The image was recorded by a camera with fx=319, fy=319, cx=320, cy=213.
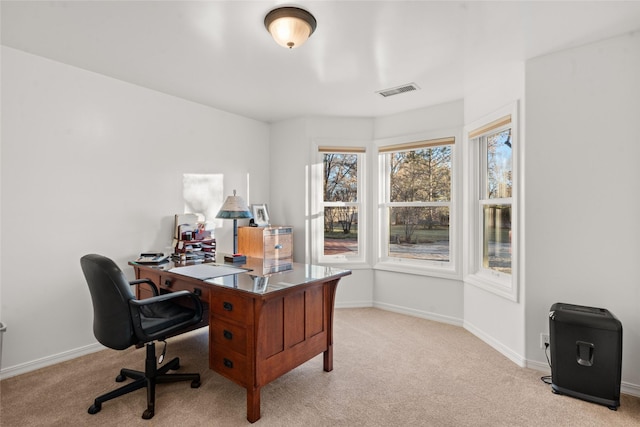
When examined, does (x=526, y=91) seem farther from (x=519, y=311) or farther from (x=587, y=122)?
(x=519, y=311)

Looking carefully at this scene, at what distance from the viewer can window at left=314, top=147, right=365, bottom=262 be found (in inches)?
168

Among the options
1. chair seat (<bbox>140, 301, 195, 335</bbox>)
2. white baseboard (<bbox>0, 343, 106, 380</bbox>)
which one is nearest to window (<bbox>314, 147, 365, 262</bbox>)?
chair seat (<bbox>140, 301, 195, 335</bbox>)

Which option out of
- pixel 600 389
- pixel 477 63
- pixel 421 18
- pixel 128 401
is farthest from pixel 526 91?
pixel 128 401

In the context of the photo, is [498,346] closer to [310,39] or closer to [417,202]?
[417,202]

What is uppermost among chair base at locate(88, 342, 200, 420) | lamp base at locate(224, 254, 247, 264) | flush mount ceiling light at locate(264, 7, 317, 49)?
flush mount ceiling light at locate(264, 7, 317, 49)

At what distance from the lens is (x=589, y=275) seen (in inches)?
93.6

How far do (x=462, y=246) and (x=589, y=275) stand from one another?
1.26 m

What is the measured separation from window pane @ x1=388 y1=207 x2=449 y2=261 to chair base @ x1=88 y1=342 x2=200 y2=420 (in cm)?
276

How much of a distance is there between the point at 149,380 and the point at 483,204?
333 centimetres

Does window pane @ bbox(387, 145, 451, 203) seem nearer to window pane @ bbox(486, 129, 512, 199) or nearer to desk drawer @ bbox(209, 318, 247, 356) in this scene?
window pane @ bbox(486, 129, 512, 199)

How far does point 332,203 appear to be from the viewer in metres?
4.26

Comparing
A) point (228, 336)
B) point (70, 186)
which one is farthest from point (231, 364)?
point (70, 186)

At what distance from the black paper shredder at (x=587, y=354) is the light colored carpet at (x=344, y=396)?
8 cm

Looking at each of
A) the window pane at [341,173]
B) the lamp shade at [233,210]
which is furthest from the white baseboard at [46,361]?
the window pane at [341,173]
